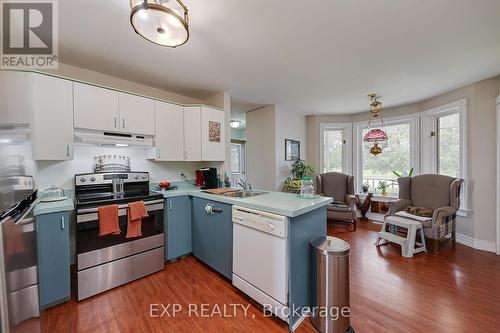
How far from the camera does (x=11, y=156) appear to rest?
780 millimetres

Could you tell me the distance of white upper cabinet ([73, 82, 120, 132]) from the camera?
1994 mm

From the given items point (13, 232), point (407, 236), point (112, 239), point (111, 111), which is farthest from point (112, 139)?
point (407, 236)

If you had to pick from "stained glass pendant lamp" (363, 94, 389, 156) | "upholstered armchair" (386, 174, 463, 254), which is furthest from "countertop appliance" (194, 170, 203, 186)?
"upholstered armchair" (386, 174, 463, 254)

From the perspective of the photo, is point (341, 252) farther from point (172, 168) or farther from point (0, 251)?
point (172, 168)

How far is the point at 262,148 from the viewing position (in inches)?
166

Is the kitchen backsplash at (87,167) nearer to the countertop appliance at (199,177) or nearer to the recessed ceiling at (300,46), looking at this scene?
the countertop appliance at (199,177)

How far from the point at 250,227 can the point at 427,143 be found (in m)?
3.98

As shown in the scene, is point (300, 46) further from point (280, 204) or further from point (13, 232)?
point (13, 232)

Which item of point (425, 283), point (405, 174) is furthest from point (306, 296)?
point (405, 174)

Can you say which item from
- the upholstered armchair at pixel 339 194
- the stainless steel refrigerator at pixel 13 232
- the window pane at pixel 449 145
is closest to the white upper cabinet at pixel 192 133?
the stainless steel refrigerator at pixel 13 232

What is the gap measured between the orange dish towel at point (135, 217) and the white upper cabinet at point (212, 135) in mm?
1092

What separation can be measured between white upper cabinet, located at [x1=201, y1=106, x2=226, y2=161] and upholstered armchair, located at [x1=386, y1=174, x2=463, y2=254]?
9.76ft

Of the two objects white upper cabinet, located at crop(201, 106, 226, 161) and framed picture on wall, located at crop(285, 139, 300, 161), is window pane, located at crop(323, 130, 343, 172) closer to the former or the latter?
framed picture on wall, located at crop(285, 139, 300, 161)

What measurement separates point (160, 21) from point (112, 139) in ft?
5.14
